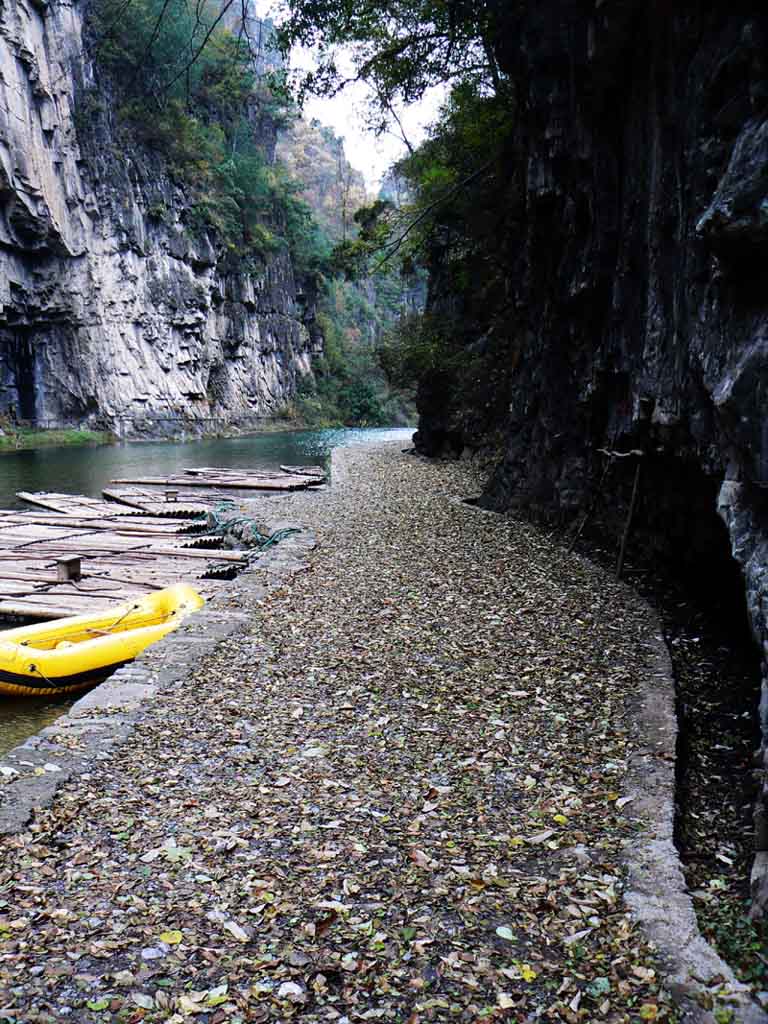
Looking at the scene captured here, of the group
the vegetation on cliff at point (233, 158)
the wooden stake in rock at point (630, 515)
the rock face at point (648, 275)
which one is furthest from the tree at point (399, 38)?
the vegetation on cliff at point (233, 158)

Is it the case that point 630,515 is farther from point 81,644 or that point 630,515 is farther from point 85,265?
point 85,265

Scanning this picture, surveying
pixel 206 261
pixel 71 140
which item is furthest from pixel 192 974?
pixel 206 261

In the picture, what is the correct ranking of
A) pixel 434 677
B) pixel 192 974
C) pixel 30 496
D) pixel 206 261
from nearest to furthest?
pixel 192 974 < pixel 434 677 < pixel 30 496 < pixel 206 261

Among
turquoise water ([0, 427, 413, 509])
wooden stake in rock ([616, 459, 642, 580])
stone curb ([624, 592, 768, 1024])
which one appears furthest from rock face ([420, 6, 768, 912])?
turquoise water ([0, 427, 413, 509])

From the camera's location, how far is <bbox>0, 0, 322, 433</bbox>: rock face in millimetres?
36969

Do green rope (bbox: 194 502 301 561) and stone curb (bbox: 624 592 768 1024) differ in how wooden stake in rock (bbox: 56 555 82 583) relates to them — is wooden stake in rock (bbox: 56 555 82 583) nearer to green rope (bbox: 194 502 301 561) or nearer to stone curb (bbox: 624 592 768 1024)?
green rope (bbox: 194 502 301 561)

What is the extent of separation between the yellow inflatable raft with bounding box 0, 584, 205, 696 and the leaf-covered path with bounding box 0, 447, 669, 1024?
122cm

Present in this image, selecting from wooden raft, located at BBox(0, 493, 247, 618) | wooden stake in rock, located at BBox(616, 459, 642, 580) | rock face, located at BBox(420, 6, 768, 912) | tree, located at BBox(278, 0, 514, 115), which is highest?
tree, located at BBox(278, 0, 514, 115)

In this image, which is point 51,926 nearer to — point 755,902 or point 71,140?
point 755,902

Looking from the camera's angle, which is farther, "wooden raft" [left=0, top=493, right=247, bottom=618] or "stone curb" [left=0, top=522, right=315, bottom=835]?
"wooden raft" [left=0, top=493, right=247, bottom=618]

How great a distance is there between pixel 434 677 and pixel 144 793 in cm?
244

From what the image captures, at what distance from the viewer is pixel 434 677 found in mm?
5660

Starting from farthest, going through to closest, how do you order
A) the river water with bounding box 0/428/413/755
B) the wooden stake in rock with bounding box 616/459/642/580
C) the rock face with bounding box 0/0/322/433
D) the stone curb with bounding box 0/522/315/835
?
the rock face with bounding box 0/0/322/433
the river water with bounding box 0/428/413/755
the wooden stake in rock with bounding box 616/459/642/580
the stone curb with bounding box 0/522/315/835

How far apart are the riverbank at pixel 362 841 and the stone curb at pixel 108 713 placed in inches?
2.1
